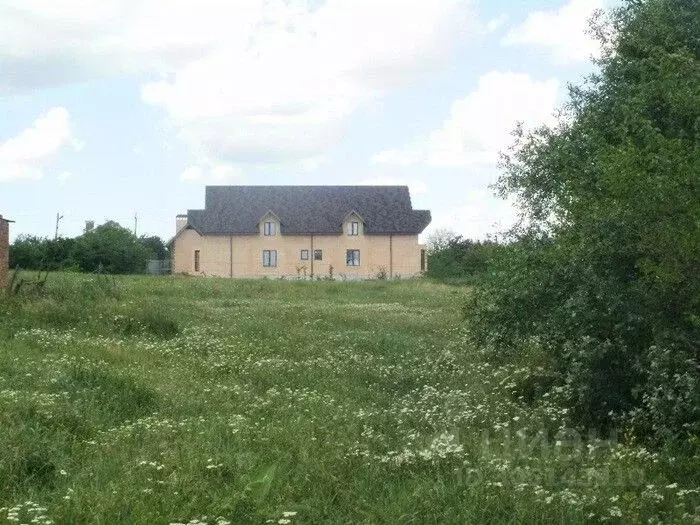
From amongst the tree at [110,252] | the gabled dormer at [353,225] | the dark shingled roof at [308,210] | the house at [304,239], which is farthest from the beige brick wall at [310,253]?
the tree at [110,252]

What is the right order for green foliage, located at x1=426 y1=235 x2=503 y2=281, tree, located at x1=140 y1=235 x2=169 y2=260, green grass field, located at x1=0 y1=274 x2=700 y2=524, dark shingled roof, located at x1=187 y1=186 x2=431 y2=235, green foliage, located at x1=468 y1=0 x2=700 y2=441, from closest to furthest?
green grass field, located at x1=0 y1=274 x2=700 y2=524, green foliage, located at x1=468 y1=0 x2=700 y2=441, green foliage, located at x1=426 y1=235 x2=503 y2=281, dark shingled roof, located at x1=187 y1=186 x2=431 y2=235, tree, located at x1=140 y1=235 x2=169 y2=260

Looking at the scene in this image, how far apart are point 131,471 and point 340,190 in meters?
69.0

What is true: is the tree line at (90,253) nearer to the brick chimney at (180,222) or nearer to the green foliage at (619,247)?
the brick chimney at (180,222)

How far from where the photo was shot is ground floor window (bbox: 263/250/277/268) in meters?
76.7

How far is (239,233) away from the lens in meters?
76.1

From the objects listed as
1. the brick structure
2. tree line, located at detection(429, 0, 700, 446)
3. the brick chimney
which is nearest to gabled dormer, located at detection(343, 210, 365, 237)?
the brick chimney

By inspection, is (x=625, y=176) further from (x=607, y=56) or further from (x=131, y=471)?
(x=607, y=56)

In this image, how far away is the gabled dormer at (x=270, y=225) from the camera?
7656 centimetres

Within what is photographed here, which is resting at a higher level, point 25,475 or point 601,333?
point 601,333

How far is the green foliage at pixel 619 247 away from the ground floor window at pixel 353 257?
184 ft

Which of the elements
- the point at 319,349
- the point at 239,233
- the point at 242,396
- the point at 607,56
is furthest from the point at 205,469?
the point at 239,233

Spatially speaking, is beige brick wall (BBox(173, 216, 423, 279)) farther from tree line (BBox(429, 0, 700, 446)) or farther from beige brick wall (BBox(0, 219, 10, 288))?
tree line (BBox(429, 0, 700, 446))

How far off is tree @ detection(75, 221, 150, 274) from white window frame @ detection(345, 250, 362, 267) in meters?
15.5

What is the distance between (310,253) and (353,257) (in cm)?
344
